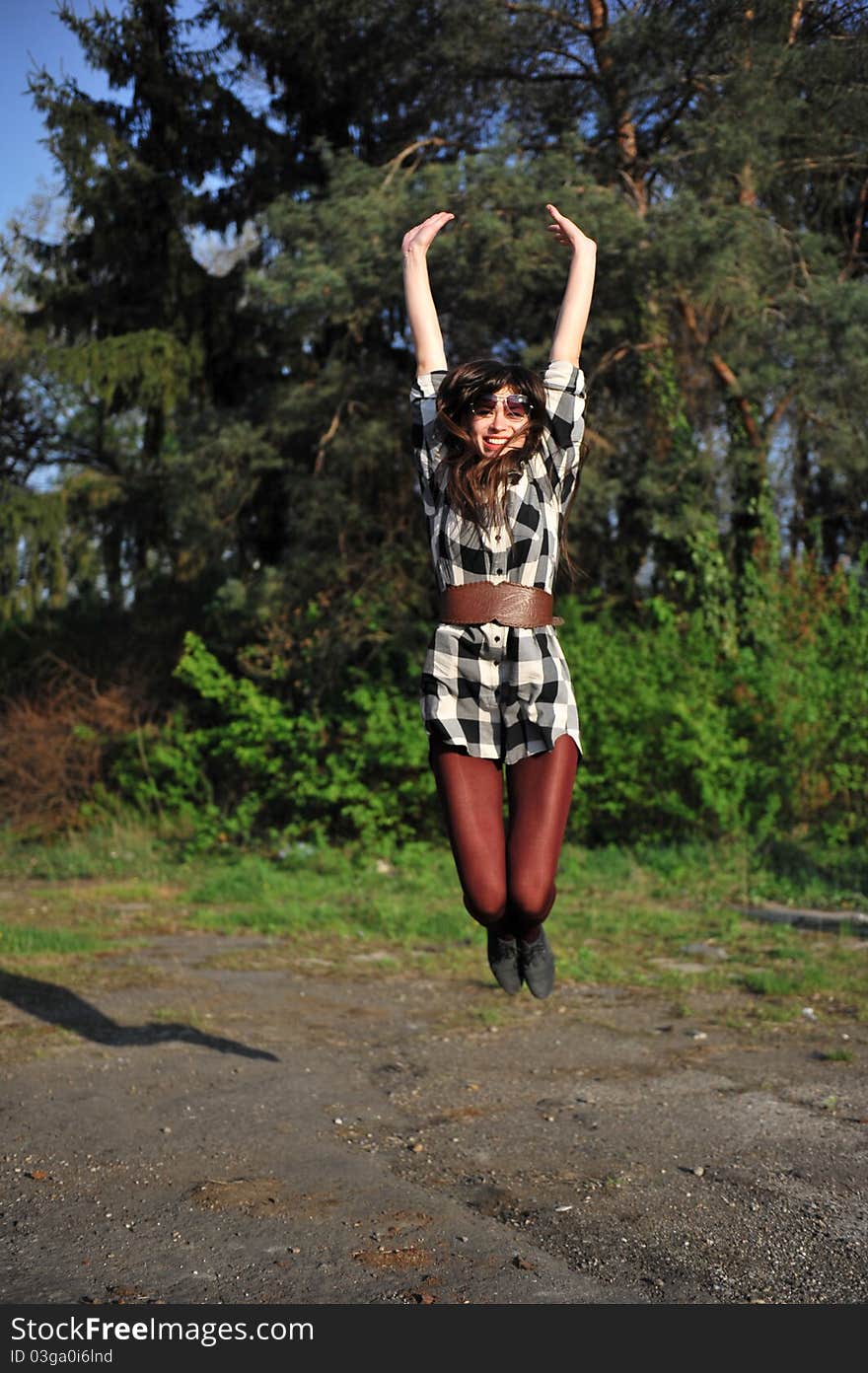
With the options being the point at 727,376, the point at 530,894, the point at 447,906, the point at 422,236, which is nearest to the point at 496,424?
the point at 422,236

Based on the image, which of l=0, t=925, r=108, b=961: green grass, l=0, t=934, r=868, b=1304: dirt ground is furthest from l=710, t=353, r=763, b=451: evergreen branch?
l=0, t=925, r=108, b=961: green grass

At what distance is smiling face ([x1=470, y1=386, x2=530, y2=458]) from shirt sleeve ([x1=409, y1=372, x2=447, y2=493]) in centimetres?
15

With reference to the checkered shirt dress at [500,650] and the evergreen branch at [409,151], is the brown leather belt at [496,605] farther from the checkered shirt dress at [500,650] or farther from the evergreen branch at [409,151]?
the evergreen branch at [409,151]

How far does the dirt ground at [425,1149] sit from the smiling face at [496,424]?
7.96 ft

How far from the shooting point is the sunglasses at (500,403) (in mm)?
4227

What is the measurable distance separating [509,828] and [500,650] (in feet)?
1.95

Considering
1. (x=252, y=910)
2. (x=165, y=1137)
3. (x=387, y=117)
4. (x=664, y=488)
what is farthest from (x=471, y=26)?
(x=165, y=1137)

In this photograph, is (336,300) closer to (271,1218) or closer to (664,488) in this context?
(664,488)

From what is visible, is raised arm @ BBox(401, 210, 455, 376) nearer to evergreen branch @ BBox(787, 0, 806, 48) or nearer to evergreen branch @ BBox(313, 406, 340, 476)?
evergreen branch @ BBox(313, 406, 340, 476)

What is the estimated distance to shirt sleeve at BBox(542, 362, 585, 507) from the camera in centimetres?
432

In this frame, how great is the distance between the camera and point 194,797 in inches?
590

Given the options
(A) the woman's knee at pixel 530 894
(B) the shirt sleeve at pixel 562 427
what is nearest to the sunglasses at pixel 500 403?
(B) the shirt sleeve at pixel 562 427

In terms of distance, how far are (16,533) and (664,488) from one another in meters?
8.72

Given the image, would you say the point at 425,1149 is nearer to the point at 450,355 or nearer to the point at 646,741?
the point at 646,741
